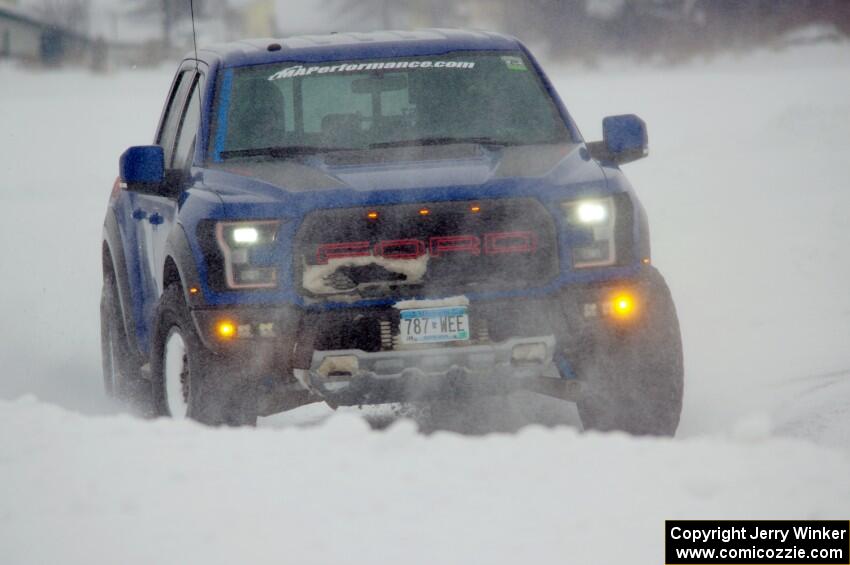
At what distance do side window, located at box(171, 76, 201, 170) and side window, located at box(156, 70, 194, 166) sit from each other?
0.54 feet

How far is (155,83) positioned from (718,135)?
14.9 m

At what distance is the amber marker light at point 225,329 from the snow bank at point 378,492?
34 centimetres

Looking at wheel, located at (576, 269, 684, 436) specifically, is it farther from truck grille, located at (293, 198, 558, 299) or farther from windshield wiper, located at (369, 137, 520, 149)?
windshield wiper, located at (369, 137, 520, 149)

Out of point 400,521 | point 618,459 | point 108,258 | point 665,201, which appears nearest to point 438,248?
point 618,459

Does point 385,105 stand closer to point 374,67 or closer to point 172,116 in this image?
point 374,67

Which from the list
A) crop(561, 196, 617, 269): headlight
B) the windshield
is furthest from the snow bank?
the windshield

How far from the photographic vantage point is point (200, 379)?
21.3 feet

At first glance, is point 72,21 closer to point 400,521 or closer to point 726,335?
point 726,335

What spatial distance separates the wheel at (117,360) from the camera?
867cm

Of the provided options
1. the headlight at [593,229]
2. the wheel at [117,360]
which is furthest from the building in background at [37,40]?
the headlight at [593,229]

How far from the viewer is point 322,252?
252 inches

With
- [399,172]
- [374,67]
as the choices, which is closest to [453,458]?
[399,172]

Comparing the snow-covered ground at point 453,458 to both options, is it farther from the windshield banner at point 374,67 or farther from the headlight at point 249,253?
the windshield banner at point 374,67

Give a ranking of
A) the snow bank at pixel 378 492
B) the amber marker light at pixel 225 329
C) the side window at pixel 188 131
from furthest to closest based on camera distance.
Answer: the side window at pixel 188 131
the amber marker light at pixel 225 329
the snow bank at pixel 378 492
